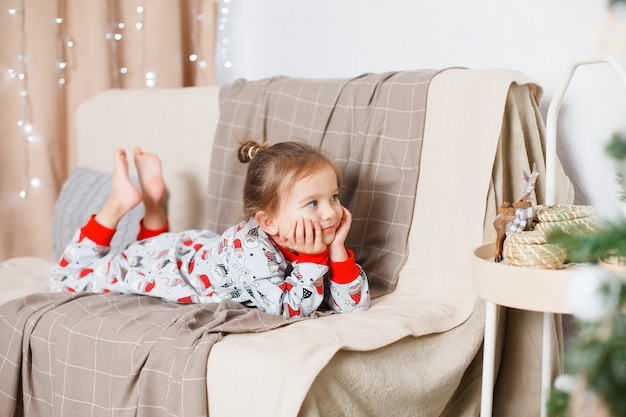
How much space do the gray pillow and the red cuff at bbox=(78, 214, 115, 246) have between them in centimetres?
17

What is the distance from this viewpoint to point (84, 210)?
227 cm

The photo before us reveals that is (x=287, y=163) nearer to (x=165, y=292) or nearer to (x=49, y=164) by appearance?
(x=165, y=292)

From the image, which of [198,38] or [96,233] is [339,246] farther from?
[198,38]

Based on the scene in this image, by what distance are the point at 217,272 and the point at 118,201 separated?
47 cm

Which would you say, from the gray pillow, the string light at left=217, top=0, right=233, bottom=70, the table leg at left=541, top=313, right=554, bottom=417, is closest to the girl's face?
the table leg at left=541, top=313, right=554, bottom=417

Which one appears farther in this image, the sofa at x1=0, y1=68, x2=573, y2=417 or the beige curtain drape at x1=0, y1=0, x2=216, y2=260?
the beige curtain drape at x1=0, y1=0, x2=216, y2=260

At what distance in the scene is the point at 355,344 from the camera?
1277 mm

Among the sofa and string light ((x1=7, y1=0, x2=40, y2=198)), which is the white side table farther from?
string light ((x1=7, y1=0, x2=40, y2=198))

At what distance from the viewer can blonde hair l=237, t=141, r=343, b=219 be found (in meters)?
1.59

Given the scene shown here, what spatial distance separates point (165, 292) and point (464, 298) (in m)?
0.71

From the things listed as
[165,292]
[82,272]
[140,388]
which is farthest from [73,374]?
[82,272]

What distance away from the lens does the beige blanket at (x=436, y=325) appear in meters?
1.24

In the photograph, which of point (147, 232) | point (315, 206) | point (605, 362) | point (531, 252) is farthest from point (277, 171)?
point (605, 362)

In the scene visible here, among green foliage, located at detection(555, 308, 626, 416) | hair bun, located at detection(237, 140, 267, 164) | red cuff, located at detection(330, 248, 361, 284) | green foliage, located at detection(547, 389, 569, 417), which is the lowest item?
red cuff, located at detection(330, 248, 361, 284)
